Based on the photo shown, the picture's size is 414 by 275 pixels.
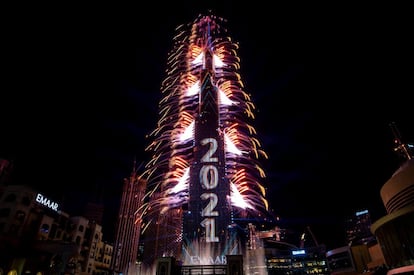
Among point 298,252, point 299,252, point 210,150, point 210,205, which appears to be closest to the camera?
point 210,205

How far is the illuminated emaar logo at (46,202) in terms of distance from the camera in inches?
2292

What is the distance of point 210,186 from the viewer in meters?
35.9

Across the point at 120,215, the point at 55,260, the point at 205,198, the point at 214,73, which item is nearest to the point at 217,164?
the point at 205,198

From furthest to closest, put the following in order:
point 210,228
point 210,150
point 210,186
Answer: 1. point 210,150
2. point 210,186
3. point 210,228

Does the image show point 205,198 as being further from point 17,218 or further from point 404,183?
point 17,218

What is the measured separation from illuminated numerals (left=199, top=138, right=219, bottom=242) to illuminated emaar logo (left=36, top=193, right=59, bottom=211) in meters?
40.1

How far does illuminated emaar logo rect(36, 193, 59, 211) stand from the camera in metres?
58.2

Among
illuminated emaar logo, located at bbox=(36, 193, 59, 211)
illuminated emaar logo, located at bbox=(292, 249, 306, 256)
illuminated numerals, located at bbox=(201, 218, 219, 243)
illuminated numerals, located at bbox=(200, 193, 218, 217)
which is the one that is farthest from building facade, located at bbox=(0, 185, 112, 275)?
illuminated emaar logo, located at bbox=(292, 249, 306, 256)

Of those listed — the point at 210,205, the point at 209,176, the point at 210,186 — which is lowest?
the point at 210,205

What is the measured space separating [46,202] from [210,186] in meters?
42.2

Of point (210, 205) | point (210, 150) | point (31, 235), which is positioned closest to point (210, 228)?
point (210, 205)

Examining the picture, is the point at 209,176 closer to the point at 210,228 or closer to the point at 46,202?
the point at 210,228

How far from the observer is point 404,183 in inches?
1745

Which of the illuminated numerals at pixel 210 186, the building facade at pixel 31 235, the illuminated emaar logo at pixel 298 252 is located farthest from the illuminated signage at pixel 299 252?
the illuminated numerals at pixel 210 186
